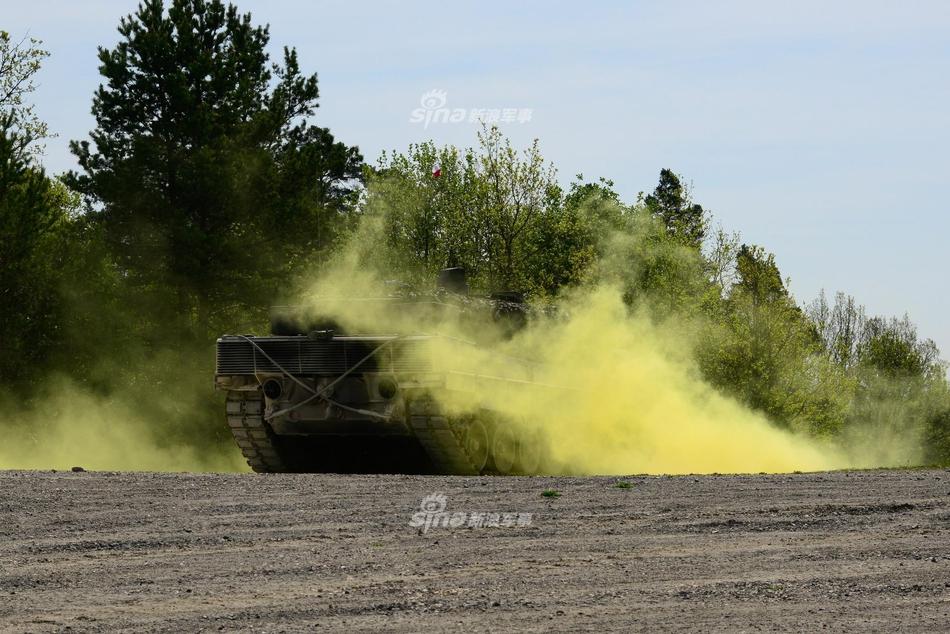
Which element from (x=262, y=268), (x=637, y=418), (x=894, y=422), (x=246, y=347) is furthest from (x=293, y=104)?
(x=894, y=422)

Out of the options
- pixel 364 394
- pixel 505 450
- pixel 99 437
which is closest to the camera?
pixel 364 394

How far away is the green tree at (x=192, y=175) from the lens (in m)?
31.1

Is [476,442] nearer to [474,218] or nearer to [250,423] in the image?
[250,423]

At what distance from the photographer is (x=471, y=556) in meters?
9.24

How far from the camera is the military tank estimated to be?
1688cm

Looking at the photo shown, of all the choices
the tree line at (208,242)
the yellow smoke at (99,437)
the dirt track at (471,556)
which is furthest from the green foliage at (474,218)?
the dirt track at (471,556)

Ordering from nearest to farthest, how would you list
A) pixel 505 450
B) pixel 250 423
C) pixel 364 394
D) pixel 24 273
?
pixel 364 394 < pixel 250 423 < pixel 505 450 < pixel 24 273

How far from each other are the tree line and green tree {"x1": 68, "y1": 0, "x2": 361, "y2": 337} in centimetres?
5

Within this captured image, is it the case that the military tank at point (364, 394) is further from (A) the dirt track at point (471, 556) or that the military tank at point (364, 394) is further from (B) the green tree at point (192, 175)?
(B) the green tree at point (192, 175)

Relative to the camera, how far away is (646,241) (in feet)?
156

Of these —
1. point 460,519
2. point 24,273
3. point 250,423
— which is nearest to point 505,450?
point 250,423

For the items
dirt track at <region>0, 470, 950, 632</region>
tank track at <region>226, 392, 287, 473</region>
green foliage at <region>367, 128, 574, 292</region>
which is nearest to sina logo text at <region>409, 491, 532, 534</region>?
dirt track at <region>0, 470, 950, 632</region>

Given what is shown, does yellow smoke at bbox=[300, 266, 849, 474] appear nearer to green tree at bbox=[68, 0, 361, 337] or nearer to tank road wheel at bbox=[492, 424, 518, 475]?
tank road wheel at bbox=[492, 424, 518, 475]

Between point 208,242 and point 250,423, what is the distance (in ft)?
47.0
